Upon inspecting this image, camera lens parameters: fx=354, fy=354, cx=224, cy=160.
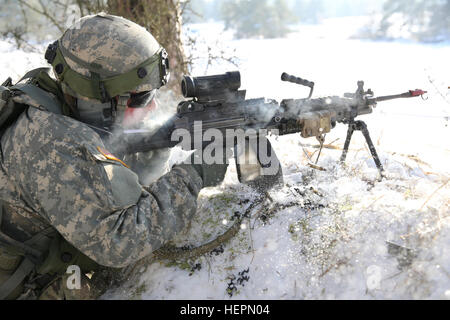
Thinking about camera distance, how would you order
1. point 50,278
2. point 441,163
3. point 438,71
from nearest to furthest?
point 50,278
point 441,163
point 438,71

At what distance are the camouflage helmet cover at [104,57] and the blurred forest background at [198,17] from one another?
2902 millimetres

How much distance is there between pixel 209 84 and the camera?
2.97m

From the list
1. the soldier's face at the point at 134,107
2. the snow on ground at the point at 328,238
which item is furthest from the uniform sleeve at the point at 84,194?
the snow on ground at the point at 328,238

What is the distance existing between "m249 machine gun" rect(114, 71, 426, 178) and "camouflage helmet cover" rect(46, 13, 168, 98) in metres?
0.43

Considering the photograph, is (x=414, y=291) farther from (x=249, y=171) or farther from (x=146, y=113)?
(x=146, y=113)

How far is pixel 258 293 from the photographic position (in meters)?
2.47

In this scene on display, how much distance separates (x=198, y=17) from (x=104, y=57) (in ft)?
22.4

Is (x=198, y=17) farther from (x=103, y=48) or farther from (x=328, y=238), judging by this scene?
(x=328, y=238)

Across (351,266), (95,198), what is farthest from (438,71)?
(95,198)

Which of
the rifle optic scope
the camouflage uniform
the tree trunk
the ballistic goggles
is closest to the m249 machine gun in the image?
the rifle optic scope

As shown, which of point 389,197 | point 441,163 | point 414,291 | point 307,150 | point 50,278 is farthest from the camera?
point 307,150

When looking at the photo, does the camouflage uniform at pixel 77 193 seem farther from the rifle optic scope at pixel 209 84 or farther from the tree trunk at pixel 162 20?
the tree trunk at pixel 162 20

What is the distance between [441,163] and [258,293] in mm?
2612
